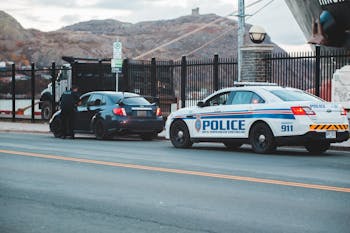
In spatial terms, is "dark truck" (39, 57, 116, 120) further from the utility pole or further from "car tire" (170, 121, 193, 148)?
"car tire" (170, 121, 193, 148)

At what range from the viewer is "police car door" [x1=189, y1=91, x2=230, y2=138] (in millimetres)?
17141

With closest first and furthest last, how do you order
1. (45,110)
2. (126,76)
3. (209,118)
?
(209,118), (126,76), (45,110)

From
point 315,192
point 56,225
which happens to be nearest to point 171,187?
point 315,192

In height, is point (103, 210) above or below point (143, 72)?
below

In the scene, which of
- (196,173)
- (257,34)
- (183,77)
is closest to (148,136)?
(183,77)

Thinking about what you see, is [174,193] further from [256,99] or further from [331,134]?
[256,99]

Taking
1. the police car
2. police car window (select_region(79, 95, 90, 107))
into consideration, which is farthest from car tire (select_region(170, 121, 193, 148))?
police car window (select_region(79, 95, 90, 107))

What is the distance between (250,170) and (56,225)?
5352 millimetres

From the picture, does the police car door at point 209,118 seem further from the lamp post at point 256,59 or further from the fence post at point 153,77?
the fence post at point 153,77

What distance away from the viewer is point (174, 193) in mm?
9352

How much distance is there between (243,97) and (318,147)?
2034 millimetres

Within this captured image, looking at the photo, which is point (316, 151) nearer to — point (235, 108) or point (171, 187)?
point (235, 108)

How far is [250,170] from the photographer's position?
12.1 m

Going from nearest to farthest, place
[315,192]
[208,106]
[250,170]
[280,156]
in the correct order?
[315,192]
[250,170]
[280,156]
[208,106]
